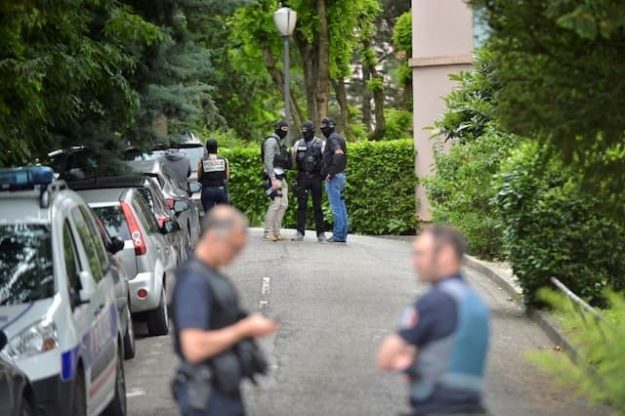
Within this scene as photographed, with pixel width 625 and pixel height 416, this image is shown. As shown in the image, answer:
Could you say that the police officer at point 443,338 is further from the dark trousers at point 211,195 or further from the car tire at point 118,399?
the dark trousers at point 211,195

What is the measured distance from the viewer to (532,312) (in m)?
15.7

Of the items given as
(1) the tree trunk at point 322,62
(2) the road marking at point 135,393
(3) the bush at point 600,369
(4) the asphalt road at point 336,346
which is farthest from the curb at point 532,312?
(1) the tree trunk at point 322,62

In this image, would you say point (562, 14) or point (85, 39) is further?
point (85, 39)

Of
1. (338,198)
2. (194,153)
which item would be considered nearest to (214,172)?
(338,198)

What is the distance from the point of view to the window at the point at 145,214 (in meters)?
14.5

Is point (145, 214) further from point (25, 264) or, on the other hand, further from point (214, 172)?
point (214, 172)

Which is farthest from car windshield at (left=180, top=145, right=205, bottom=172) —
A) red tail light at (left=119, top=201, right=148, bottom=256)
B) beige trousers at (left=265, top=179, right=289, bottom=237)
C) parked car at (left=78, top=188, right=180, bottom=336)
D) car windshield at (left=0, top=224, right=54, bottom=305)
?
car windshield at (left=0, top=224, right=54, bottom=305)

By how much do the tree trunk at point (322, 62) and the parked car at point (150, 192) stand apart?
66.9 feet

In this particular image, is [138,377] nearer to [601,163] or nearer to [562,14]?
[601,163]

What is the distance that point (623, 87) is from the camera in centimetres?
961

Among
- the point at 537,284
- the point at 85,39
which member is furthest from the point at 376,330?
the point at 85,39

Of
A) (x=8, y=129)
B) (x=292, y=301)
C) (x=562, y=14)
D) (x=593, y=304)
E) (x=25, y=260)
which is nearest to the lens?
(x=562, y=14)

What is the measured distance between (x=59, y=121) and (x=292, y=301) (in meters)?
3.92

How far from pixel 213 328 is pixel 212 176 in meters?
16.5
